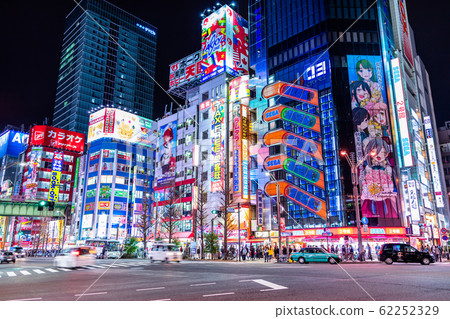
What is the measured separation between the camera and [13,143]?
112562mm

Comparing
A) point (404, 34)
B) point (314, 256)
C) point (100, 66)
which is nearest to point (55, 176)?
point (100, 66)

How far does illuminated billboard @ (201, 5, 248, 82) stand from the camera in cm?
6631

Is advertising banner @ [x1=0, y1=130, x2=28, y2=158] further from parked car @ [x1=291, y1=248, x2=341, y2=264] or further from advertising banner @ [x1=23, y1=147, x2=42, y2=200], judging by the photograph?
parked car @ [x1=291, y1=248, x2=341, y2=264]

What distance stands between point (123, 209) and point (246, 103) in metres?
42.7

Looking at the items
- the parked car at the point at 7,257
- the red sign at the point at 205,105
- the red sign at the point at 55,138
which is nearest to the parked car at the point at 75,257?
the parked car at the point at 7,257

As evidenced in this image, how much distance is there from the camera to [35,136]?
3826 inches

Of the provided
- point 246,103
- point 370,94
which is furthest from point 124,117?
point 370,94

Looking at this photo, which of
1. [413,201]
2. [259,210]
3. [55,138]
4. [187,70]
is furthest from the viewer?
[55,138]

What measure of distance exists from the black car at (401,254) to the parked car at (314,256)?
11.9 feet

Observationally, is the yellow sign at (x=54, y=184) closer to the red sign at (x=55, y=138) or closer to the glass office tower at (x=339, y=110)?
the red sign at (x=55, y=138)

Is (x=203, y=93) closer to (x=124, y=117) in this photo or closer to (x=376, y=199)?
(x=124, y=117)

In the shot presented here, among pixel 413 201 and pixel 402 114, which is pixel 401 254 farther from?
pixel 402 114

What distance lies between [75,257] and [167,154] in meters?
49.0

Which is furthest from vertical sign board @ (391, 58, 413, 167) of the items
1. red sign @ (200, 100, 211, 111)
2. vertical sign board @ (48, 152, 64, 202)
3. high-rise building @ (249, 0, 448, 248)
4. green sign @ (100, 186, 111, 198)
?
vertical sign board @ (48, 152, 64, 202)
